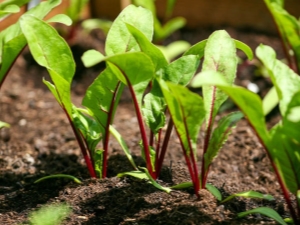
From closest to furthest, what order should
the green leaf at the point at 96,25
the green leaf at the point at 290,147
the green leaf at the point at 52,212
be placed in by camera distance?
the green leaf at the point at 290,147
the green leaf at the point at 52,212
the green leaf at the point at 96,25

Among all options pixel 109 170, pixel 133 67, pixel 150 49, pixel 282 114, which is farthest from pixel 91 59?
pixel 109 170

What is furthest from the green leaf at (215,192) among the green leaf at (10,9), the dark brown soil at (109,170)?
the green leaf at (10,9)

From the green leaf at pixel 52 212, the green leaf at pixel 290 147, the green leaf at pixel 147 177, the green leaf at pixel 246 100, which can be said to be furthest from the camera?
the green leaf at pixel 147 177

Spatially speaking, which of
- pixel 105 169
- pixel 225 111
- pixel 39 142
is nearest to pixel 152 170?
pixel 105 169

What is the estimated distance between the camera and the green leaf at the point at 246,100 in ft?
3.81

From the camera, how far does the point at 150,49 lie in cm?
148

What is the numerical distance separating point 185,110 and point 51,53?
431mm

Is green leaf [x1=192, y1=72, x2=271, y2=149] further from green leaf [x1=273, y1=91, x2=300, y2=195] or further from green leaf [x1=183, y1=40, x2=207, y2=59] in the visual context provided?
green leaf [x1=183, y1=40, x2=207, y2=59]

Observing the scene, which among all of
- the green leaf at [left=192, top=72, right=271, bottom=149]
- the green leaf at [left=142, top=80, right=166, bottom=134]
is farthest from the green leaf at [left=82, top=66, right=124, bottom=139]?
the green leaf at [left=192, top=72, right=271, bottom=149]

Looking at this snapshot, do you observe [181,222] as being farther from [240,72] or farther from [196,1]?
[196,1]

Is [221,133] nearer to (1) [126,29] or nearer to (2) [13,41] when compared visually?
(1) [126,29]

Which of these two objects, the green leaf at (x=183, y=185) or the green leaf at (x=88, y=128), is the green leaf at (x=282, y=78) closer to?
the green leaf at (x=183, y=185)

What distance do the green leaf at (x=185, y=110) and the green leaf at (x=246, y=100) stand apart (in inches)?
4.5

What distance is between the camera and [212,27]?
3262 millimetres
